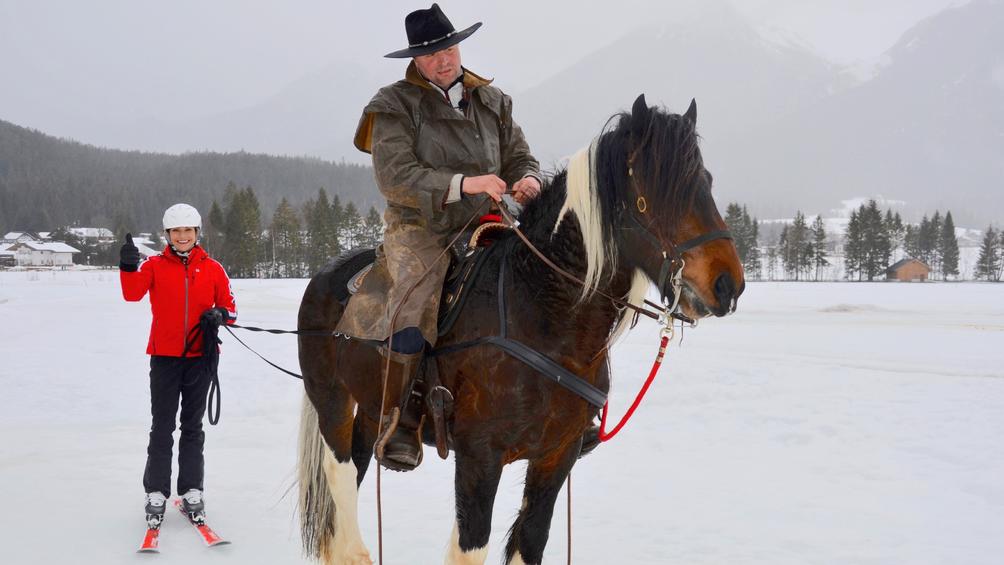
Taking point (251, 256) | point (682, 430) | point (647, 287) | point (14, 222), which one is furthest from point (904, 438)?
point (14, 222)

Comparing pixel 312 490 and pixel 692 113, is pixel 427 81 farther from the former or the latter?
pixel 312 490

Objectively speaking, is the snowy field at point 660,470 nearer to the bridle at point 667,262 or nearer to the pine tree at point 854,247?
the bridle at point 667,262

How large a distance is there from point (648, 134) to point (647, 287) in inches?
23.1

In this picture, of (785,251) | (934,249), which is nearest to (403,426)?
(785,251)

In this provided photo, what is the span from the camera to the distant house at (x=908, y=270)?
6694 centimetres

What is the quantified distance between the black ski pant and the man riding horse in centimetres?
209

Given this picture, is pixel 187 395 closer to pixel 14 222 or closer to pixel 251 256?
pixel 251 256

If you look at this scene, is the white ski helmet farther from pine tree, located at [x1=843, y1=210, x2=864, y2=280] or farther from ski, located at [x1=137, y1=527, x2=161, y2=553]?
pine tree, located at [x1=843, y1=210, x2=864, y2=280]

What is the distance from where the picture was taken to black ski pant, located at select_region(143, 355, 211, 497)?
4.57 m

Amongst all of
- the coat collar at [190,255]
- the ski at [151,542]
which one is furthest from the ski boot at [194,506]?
the coat collar at [190,255]

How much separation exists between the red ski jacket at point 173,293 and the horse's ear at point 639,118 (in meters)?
3.25

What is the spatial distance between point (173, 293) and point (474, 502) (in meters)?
2.97

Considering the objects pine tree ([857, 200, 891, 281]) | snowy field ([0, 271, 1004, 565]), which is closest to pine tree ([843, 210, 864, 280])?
pine tree ([857, 200, 891, 281])

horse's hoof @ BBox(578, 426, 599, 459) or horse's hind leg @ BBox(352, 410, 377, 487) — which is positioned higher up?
horse's hoof @ BBox(578, 426, 599, 459)
